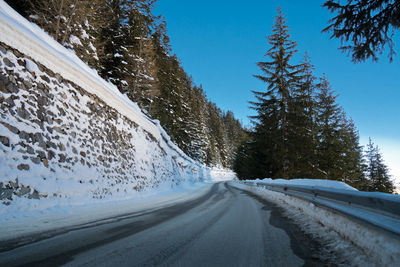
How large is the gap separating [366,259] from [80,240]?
3.49m

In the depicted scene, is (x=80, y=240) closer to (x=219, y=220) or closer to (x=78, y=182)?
(x=219, y=220)

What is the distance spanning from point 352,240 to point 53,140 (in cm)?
722

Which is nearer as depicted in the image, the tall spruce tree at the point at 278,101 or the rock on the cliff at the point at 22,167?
the rock on the cliff at the point at 22,167

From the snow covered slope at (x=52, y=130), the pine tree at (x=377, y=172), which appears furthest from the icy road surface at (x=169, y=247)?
the pine tree at (x=377, y=172)

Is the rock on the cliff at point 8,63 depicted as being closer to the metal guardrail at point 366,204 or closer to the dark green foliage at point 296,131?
the metal guardrail at point 366,204

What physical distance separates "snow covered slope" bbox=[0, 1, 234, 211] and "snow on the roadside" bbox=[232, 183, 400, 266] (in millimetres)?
5834

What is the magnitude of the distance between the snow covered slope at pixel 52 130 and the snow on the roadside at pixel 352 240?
230 inches

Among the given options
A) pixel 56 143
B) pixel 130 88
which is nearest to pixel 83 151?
pixel 56 143

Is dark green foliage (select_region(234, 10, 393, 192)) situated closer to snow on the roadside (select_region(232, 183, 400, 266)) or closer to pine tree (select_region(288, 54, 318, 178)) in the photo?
pine tree (select_region(288, 54, 318, 178))

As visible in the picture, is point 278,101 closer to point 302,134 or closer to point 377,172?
point 302,134

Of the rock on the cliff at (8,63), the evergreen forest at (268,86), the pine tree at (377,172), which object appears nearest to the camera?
the rock on the cliff at (8,63)

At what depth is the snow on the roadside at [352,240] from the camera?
72.6 inches

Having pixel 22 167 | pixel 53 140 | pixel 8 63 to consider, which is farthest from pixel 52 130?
pixel 8 63

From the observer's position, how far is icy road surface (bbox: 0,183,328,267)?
2105 mm
